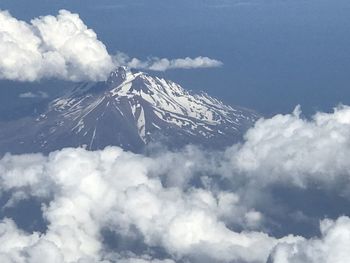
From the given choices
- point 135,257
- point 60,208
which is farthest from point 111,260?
point 60,208

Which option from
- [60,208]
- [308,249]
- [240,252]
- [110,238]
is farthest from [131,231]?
[308,249]

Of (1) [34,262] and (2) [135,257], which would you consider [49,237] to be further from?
(2) [135,257]

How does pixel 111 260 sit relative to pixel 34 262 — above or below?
above

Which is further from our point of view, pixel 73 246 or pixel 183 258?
pixel 183 258

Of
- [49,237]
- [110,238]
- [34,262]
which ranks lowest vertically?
[34,262]

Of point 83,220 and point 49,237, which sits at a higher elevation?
point 83,220

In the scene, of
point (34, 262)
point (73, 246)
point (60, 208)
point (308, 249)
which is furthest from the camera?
point (60, 208)

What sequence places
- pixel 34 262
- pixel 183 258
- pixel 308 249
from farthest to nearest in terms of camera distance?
1. pixel 183 258
2. pixel 34 262
3. pixel 308 249

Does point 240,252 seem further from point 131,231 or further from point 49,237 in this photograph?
point 49,237

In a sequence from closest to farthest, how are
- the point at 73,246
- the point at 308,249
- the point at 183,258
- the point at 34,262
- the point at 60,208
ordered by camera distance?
the point at 308,249
the point at 34,262
the point at 73,246
the point at 183,258
the point at 60,208
